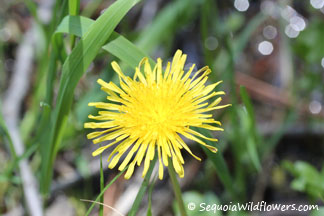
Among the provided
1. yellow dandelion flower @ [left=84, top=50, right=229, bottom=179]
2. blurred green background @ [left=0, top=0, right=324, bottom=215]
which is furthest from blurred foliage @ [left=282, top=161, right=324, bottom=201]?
yellow dandelion flower @ [left=84, top=50, right=229, bottom=179]

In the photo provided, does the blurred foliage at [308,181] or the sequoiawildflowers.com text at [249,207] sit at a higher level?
the blurred foliage at [308,181]

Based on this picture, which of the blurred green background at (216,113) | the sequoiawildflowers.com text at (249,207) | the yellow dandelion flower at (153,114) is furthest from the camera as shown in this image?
the sequoiawildflowers.com text at (249,207)

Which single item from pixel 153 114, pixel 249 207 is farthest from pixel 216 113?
pixel 153 114

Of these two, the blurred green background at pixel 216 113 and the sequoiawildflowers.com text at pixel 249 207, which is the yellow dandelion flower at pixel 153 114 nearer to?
the blurred green background at pixel 216 113

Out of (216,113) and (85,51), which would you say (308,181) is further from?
(85,51)

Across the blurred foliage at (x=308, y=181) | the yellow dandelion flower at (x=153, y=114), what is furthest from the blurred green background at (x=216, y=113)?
the yellow dandelion flower at (x=153, y=114)

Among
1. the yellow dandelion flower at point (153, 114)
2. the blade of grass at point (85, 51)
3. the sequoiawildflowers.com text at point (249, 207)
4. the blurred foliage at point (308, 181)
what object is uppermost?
the blade of grass at point (85, 51)

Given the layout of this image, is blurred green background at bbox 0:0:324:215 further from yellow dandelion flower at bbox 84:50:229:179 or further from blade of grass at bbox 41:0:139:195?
yellow dandelion flower at bbox 84:50:229:179

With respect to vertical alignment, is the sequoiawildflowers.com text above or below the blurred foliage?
below

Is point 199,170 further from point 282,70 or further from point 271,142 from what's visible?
point 282,70
